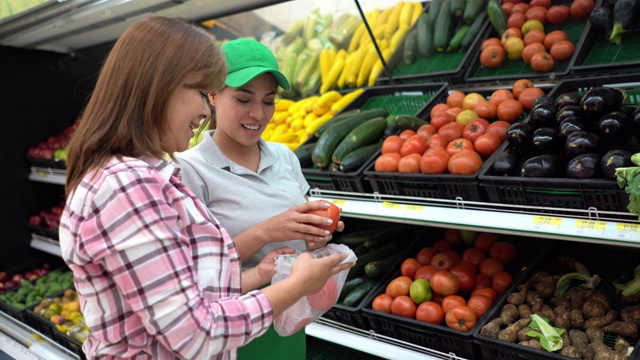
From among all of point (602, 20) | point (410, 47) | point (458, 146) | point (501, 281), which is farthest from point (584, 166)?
point (410, 47)

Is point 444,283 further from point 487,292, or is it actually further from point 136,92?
point 136,92

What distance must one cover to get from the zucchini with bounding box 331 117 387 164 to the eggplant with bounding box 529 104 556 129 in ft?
2.68

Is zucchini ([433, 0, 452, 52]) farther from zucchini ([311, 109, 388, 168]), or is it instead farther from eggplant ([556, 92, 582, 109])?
eggplant ([556, 92, 582, 109])

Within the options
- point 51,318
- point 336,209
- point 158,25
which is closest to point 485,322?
point 336,209

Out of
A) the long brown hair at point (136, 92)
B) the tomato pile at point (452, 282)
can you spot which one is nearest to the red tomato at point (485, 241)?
the tomato pile at point (452, 282)

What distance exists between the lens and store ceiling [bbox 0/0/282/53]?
290 cm

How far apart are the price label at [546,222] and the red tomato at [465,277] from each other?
68cm

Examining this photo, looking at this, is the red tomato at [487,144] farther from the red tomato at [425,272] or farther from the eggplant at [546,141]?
the red tomato at [425,272]

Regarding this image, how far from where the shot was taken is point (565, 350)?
1.85 metres

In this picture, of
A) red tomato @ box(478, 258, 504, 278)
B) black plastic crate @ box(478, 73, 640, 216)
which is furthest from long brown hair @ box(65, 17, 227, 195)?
red tomato @ box(478, 258, 504, 278)

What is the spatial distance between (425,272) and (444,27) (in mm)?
1391

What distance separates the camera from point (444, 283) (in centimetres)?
235

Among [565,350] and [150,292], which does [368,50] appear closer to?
[565,350]

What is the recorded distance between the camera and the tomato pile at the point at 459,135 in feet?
7.04
